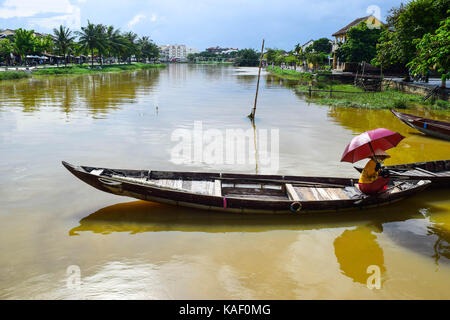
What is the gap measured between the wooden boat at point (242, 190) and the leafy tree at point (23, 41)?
55949 millimetres

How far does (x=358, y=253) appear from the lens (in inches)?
267

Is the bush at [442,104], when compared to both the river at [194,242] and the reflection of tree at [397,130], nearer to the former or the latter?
the reflection of tree at [397,130]

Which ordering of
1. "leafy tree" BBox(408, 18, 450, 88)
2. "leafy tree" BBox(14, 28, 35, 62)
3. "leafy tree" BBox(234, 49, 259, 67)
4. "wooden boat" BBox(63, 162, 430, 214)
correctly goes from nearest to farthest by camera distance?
"wooden boat" BBox(63, 162, 430, 214) < "leafy tree" BBox(408, 18, 450, 88) < "leafy tree" BBox(14, 28, 35, 62) < "leafy tree" BBox(234, 49, 259, 67)

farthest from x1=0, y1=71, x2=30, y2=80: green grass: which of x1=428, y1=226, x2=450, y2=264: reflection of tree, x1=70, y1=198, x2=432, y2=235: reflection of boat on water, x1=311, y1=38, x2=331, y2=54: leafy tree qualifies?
x1=311, y1=38, x2=331, y2=54: leafy tree

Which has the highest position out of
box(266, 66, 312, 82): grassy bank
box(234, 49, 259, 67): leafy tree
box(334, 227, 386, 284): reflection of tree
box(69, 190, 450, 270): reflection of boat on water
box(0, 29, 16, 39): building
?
box(234, 49, 259, 67): leafy tree

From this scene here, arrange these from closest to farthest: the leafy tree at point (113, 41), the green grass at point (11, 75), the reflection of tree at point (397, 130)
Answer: the reflection of tree at point (397, 130), the green grass at point (11, 75), the leafy tree at point (113, 41)

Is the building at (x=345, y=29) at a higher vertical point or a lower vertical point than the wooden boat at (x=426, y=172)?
higher

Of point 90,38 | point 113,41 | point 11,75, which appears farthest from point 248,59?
point 11,75

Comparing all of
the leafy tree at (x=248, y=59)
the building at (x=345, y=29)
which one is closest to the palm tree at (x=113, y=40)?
the building at (x=345, y=29)

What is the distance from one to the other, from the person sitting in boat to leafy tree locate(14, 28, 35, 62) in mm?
59050

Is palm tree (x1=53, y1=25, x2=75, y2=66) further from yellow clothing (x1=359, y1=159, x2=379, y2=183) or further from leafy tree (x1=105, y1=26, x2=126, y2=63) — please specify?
yellow clothing (x1=359, y1=159, x2=379, y2=183)

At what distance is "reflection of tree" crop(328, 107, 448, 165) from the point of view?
520 inches

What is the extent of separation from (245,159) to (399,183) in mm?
5413

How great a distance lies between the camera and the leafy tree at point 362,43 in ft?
150
